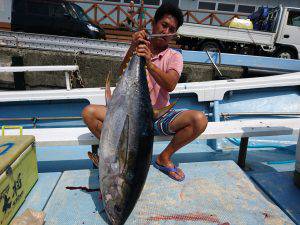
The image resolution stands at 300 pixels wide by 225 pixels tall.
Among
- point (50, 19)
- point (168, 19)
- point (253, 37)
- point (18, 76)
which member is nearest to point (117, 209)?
point (168, 19)

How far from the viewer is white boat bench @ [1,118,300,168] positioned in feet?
7.89

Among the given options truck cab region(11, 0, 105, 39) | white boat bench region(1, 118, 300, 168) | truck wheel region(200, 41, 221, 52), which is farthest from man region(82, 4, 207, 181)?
truck wheel region(200, 41, 221, 52)

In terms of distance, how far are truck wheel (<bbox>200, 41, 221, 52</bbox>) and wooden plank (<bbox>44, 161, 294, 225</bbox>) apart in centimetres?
895

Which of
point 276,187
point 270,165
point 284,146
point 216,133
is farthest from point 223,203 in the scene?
point 284,146

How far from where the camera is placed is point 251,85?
3.96 meters

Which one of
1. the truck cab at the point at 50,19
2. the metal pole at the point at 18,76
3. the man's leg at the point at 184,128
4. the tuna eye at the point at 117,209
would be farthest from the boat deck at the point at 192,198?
the truck cab at the point at 50,19

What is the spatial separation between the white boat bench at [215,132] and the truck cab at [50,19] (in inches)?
313

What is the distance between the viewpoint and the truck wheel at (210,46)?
1066cm

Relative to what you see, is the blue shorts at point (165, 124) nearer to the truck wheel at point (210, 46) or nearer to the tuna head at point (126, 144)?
the tuna head at point (126, 144)

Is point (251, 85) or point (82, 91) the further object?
point (251, 85)

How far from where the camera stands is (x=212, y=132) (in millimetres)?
2643

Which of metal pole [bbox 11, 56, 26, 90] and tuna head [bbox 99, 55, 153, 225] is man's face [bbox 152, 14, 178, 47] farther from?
metal pole [bbox 11, 56, 26, 90]

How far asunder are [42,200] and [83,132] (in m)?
0.74

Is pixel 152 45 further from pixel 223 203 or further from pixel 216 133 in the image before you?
pixel 223 203
